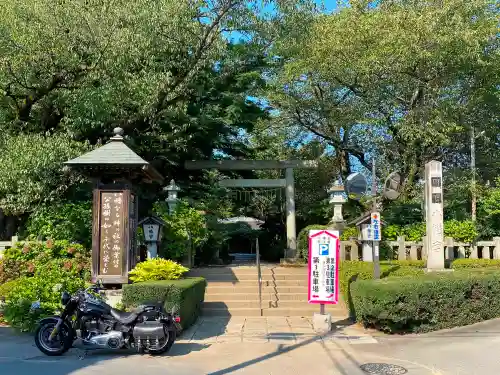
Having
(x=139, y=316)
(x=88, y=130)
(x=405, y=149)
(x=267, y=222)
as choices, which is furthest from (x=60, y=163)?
(x=267, y=222)

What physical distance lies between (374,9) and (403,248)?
25.4ft

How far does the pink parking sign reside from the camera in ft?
29.6

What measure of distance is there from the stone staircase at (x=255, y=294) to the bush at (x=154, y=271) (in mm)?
1603

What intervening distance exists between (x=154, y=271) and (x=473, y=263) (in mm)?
8591

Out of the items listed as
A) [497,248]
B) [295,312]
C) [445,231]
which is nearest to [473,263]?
[445,231]

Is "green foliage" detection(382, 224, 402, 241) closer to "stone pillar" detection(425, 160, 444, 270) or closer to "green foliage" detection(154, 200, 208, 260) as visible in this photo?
"stone pillar" detection(425, 160, 444, 270)

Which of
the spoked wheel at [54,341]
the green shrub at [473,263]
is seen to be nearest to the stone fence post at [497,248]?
the green shrub at [473,263]

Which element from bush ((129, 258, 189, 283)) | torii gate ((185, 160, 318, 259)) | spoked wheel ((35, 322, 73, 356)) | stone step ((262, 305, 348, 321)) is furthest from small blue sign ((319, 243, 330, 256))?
torii gate ((185, 160, 318, 259))

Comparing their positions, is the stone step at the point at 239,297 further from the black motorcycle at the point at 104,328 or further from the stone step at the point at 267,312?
the black motorcycle at the point at 104,328

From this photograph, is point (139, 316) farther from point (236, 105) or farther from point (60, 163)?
point (236, 105)

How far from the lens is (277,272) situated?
13.0 metres

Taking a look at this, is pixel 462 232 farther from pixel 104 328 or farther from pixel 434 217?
pixel 104 328

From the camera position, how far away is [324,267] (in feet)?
29.8

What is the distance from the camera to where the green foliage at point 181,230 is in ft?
41.6
